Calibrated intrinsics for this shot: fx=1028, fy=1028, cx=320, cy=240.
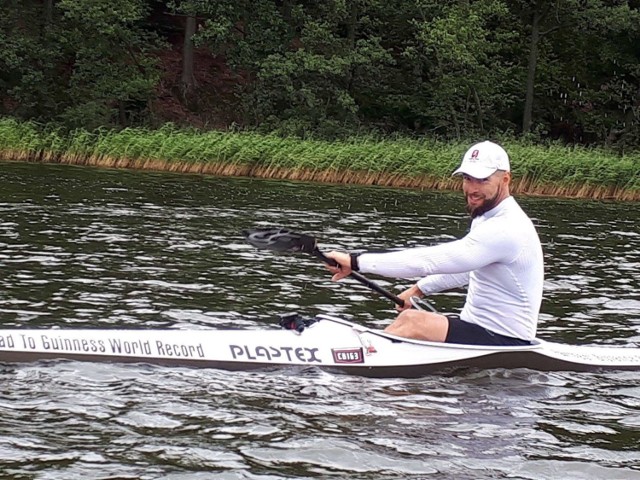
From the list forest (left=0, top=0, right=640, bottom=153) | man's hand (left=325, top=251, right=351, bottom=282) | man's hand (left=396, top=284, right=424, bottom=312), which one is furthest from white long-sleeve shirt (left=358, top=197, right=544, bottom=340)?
forest (left=0, top=0, right=640, bottom=153)

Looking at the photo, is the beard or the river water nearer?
the river water

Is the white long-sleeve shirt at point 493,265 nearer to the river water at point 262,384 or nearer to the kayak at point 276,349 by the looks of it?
the kayak at point 276,349

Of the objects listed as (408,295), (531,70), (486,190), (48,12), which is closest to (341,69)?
(531,70)

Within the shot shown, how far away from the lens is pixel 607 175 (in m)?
28.3

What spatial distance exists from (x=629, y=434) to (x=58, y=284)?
6871 mm

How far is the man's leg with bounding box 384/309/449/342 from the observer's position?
8375 mm

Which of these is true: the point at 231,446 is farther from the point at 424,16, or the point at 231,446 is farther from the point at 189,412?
the point at 424,16

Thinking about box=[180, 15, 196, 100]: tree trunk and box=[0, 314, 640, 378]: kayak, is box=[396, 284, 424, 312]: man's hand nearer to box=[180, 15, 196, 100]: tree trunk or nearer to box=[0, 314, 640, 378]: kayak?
box=[0, 314, 640, 378]: kayak

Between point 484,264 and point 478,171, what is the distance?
2.44ft

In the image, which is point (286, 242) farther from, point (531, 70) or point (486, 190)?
point (531, 70)

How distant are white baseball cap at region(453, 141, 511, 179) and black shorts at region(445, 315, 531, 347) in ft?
4.26

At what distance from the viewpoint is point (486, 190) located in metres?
8.05

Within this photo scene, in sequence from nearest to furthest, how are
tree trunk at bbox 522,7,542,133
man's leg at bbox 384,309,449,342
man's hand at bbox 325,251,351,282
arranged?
man's hand at bbox 325,251,351,282, man's leg at bbox 384,309,449,342, tree trunk at bbox 522,7,542,133

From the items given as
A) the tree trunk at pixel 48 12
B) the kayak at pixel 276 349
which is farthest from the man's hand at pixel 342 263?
the tree trunk at pixel 48 12
